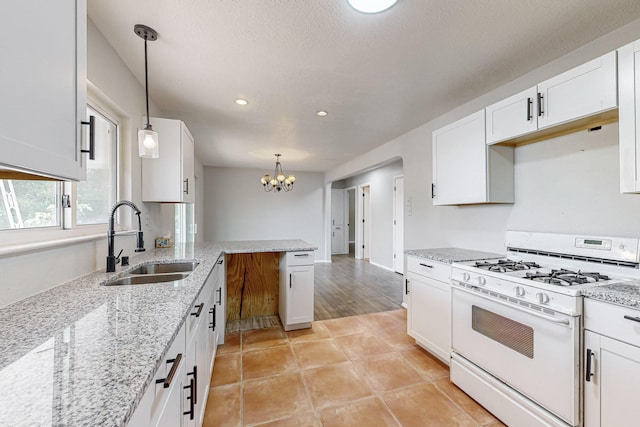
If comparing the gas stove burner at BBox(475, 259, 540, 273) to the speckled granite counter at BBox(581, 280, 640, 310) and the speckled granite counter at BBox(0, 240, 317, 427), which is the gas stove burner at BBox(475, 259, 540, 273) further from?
the speckled granite counter at BBox(0, 240, 317, 427)

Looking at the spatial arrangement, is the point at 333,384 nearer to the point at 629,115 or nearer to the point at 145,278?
the point at 145,278

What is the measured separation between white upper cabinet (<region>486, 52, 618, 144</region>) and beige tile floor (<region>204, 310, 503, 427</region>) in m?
1.91

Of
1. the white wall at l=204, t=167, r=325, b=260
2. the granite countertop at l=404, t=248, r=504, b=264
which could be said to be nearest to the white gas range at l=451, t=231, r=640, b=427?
the granite countertop at l=404, t=248, r=504, b=264

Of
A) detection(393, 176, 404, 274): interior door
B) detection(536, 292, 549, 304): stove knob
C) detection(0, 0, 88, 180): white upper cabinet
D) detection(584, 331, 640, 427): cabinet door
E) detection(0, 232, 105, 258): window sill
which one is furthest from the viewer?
detection(393, 176, 404, 274): interior door

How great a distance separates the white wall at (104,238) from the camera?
3.58ft

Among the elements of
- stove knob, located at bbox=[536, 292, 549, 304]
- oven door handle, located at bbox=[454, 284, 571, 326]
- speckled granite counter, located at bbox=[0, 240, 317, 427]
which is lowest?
oven door handle, located at bbox=[454, 284, 571, 326]

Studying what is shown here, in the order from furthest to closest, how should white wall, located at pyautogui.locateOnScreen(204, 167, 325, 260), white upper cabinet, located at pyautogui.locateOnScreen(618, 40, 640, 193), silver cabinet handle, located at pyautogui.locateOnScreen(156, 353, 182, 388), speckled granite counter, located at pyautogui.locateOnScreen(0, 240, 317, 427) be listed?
white wall, located at pyautogui.locateOnScreen(204, 167, 325, 260)
white upper cabinet, located at pyautogui.locateOnScreen(618, 40, 640, 193)
silver cabinet handle, located at pyautogui.locateOnScreen(156, 353, 182, 388)
speckled granite counter, located at pyautogui.locateOnScreen(0, 240, 317, 427)

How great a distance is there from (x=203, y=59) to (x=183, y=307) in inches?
68.8

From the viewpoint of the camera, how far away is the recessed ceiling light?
4.48 ft

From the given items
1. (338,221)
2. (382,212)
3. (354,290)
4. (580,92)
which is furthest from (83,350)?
(338,221)

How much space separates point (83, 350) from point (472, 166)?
8.50ft

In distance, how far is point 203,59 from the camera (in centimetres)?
192

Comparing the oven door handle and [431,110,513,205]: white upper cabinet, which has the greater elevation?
[431,110,513,205]: white upper cabinet

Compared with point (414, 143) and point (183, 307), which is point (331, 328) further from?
point (414, 143)
